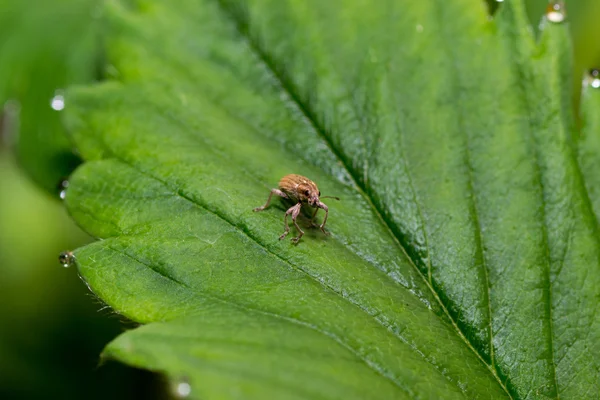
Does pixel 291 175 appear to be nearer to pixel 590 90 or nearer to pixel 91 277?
pixel 91 277

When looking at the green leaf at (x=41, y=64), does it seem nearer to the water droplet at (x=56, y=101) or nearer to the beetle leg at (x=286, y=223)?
the water droplet at (x=56, y=101)

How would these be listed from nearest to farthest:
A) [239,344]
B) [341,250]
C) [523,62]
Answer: [239,344] < [341,250] < [523,62]

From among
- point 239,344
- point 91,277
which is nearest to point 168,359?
point 239,344

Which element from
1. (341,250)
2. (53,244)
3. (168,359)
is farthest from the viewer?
(53,244)

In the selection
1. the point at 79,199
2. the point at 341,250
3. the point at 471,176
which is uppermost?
the point at 471,176

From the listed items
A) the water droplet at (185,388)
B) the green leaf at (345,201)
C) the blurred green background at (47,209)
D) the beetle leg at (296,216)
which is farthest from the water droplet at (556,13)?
the water droplet at (185,388)

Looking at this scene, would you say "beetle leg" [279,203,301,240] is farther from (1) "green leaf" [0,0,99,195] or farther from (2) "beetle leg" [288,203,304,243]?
(1) "green leaf" [0,0,99,195]
